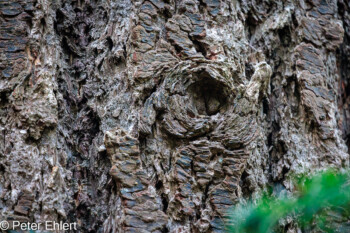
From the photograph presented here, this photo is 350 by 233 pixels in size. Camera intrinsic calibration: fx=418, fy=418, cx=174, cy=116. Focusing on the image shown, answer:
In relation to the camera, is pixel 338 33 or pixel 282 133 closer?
pixel 282 133

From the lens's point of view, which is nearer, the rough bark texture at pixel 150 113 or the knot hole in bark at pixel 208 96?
the rough bark texture at pixel 150 113

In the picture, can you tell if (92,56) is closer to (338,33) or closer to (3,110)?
(3,110)

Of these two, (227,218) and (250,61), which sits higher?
(250,61)

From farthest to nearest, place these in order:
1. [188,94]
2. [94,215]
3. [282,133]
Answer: [282,133]
[188,94]
[94,215]

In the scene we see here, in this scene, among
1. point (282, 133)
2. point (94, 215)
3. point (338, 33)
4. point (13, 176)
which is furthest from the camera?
point (338, 33)

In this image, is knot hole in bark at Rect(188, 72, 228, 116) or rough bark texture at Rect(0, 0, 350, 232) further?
knot hole in bark at Rect(188, 72, 228, 116)

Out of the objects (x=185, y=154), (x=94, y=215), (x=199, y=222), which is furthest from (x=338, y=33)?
(x=94, y=215)

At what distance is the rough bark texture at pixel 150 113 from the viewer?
A: 1550mm

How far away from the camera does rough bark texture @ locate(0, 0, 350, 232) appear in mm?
1550

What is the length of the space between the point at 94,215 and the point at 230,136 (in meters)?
0.61

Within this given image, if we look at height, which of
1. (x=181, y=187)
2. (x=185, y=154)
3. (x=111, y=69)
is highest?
(x=111, y=69)

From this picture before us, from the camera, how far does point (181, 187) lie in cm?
158

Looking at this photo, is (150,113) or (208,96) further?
(208,96)

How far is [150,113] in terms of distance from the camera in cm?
163
